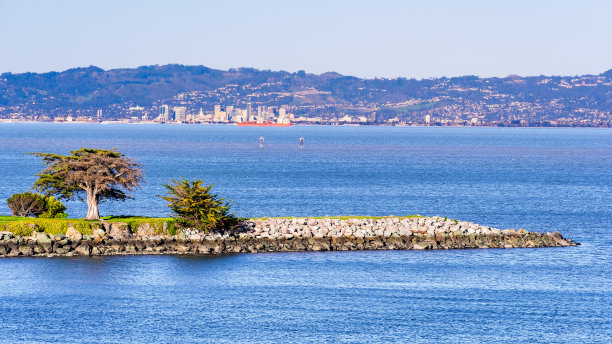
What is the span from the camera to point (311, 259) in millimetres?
46562

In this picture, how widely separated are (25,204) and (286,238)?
15.7m

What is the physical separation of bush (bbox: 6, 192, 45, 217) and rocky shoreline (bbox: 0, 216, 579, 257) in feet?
20.5

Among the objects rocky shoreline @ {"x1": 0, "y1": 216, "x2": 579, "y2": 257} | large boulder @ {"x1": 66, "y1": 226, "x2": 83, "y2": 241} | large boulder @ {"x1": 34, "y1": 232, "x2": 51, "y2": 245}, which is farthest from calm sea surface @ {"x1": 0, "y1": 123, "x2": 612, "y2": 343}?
large boulder @ {"x1": 66, "y1": 226, "x2": 83, "y2": 241}

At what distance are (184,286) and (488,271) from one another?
14491 millimetres

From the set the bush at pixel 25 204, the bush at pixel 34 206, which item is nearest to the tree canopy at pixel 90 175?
the bush at pixel 34 206

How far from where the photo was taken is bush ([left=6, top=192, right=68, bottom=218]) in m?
53.0

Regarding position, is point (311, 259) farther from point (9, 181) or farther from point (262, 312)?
point (9, 181)

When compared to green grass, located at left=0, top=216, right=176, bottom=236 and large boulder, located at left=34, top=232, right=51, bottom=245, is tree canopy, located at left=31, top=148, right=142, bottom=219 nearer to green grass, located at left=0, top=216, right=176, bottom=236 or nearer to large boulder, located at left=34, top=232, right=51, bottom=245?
green grass, located at left=0, top=216, right=176, bottom=236

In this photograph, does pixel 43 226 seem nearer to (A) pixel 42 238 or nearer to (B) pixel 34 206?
(A) pixel 42 238

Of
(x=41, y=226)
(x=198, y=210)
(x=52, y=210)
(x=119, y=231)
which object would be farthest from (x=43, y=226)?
(x=198, y=210)

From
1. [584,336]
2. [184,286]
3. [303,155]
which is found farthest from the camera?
[303,155]

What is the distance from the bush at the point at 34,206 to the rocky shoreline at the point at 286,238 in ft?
20.6

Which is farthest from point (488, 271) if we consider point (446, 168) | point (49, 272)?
point (446, 168)

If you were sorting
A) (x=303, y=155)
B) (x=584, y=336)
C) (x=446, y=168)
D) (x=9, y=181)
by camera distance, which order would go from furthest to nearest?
(x=303, y=155), (x=446, y=168), (x=9, y=181), (x=584, y=336)
